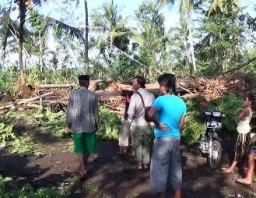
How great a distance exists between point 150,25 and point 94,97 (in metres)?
41.3

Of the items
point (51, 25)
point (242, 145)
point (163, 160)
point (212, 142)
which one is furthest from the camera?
point (51, 25)

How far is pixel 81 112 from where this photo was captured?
7.79 meters

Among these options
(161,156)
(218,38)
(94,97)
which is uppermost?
(218,38)

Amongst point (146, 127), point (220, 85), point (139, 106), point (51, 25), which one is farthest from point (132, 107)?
point (51, 25)

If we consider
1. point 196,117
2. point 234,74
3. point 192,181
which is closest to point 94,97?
point 192,181

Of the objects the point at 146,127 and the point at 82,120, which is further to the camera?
the point at 146,127

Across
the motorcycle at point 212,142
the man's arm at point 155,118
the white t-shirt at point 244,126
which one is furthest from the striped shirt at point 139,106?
the man's arm at point 155,118

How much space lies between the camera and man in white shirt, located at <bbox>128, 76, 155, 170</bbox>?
8406 mm

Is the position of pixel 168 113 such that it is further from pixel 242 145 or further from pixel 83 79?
pixel 242 145

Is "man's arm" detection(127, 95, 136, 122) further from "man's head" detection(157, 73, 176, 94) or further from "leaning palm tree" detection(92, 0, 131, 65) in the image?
"leaning palm tree" detection(92, 0, 131, 65)

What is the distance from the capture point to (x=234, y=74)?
1600cm

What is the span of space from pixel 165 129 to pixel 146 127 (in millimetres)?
2734

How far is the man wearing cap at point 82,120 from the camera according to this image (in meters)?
7.74

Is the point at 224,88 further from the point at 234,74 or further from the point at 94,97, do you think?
the point at 94,97
